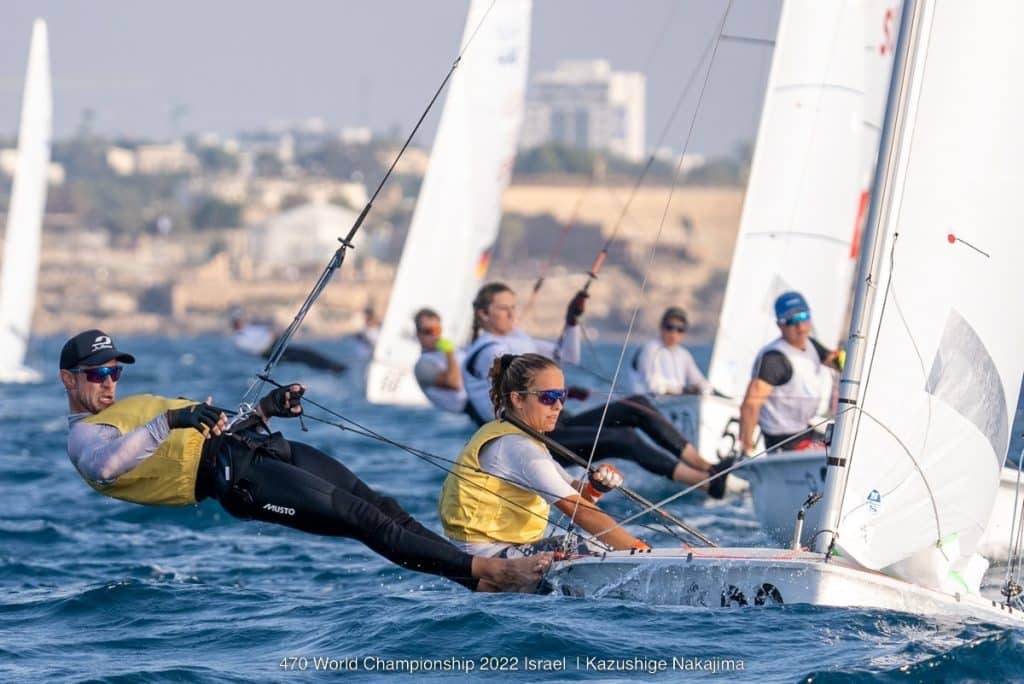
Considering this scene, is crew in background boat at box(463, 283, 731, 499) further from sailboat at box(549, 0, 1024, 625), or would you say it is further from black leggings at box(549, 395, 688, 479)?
sailboat at box(549, 0, 1024, 625)

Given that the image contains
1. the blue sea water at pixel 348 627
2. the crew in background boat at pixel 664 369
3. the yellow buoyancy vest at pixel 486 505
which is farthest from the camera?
the crew in background boat at pixel 664 369

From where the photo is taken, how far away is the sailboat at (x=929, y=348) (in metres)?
5.05

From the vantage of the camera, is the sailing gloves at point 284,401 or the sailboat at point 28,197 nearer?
the sailing gloves at point 284,401

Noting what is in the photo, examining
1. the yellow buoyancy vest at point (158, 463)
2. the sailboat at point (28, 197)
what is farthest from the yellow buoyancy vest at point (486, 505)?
the sailboat at point (28, 197)

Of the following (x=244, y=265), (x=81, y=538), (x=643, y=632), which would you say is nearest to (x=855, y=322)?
(x=643, y=632)

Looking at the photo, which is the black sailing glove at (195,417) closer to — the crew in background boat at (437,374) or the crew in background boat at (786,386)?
the crew in background boat at (786,386)

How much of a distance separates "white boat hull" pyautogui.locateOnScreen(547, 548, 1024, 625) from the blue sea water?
4 centimetres

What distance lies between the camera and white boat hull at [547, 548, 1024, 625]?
16.2ft

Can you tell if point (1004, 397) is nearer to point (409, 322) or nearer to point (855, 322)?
point (855, 322)

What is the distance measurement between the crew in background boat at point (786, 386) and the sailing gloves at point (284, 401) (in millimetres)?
3053

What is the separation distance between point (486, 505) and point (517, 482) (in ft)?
0.58

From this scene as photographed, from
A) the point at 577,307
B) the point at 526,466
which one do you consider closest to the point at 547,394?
the point at 526,466

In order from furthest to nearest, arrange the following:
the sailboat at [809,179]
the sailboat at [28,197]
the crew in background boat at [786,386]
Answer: the sailboat at [28,197] < the sailboat at [809,179] < the crew in background boat at [786,386]

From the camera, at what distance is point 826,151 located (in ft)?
35.4
